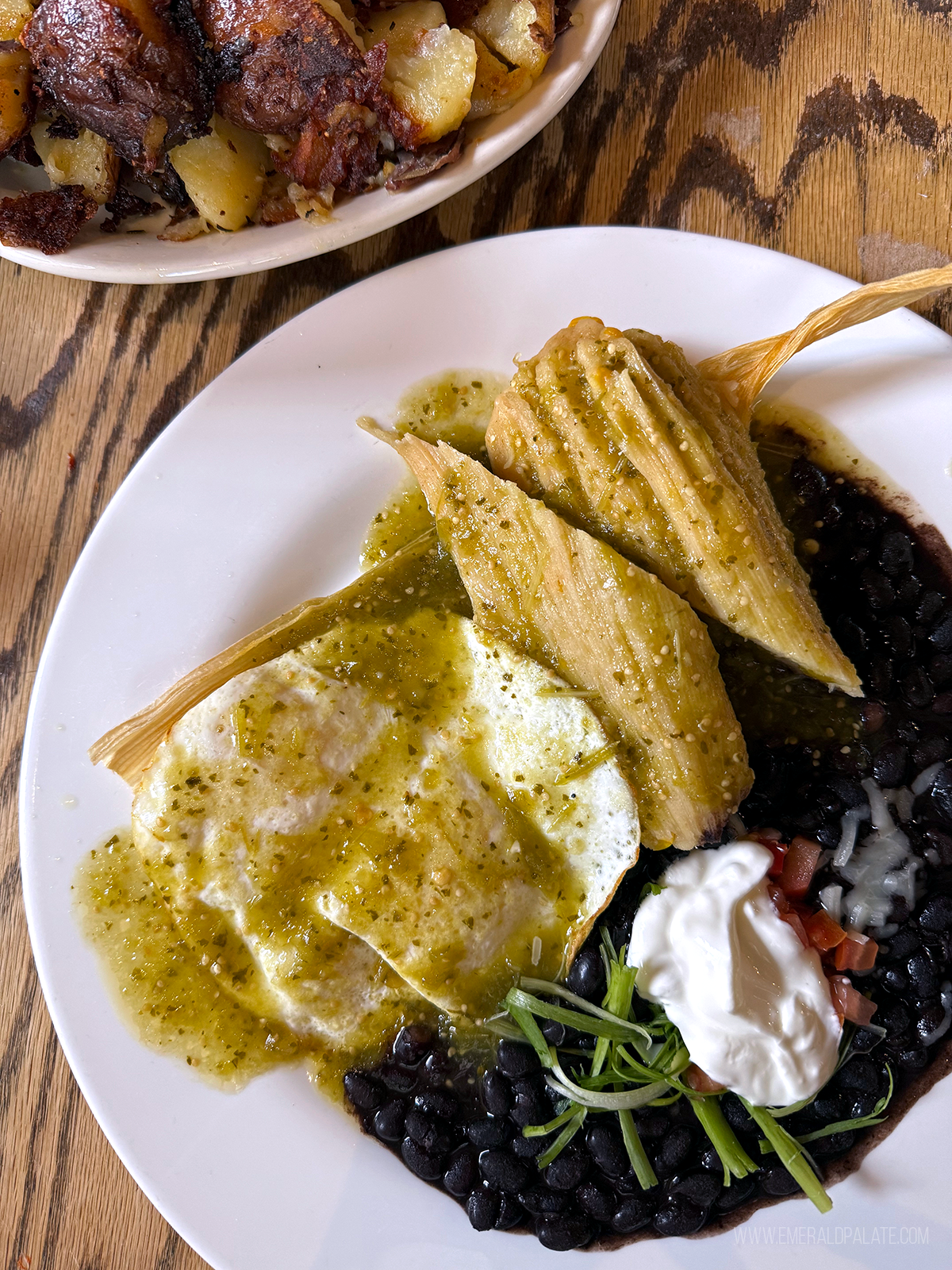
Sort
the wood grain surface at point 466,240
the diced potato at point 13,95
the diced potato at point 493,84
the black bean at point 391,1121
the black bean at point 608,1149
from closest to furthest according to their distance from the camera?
1. the diced potato at point 13,95
2. the diced potato at point 493,84
3. the black bean at point 608,1149
4. the black bean at point 391,1121
5. the wood grain surface at point 466,240

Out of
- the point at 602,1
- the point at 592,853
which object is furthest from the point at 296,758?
the point at 602,1

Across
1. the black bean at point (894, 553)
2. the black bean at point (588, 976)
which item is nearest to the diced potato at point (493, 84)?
the black bean at point (894, 553)

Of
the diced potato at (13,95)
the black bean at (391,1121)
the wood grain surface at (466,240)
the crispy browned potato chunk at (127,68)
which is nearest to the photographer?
the crispy browned potato chunk at (127,68)

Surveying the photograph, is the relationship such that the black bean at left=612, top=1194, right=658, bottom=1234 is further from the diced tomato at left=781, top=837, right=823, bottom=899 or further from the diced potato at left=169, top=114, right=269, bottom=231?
the diced potato at left=169, top=114, right=269, bottom=231

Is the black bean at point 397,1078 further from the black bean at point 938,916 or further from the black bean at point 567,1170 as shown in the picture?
the black bean at point 938,916

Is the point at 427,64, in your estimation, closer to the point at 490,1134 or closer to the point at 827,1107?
the point at 490,1134

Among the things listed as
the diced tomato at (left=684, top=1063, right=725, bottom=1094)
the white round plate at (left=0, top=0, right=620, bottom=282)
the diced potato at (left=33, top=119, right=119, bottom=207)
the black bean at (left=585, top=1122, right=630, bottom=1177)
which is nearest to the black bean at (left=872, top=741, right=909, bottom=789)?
the diced tomato at (left=684, top=1063, right=725, bottom=1094)
